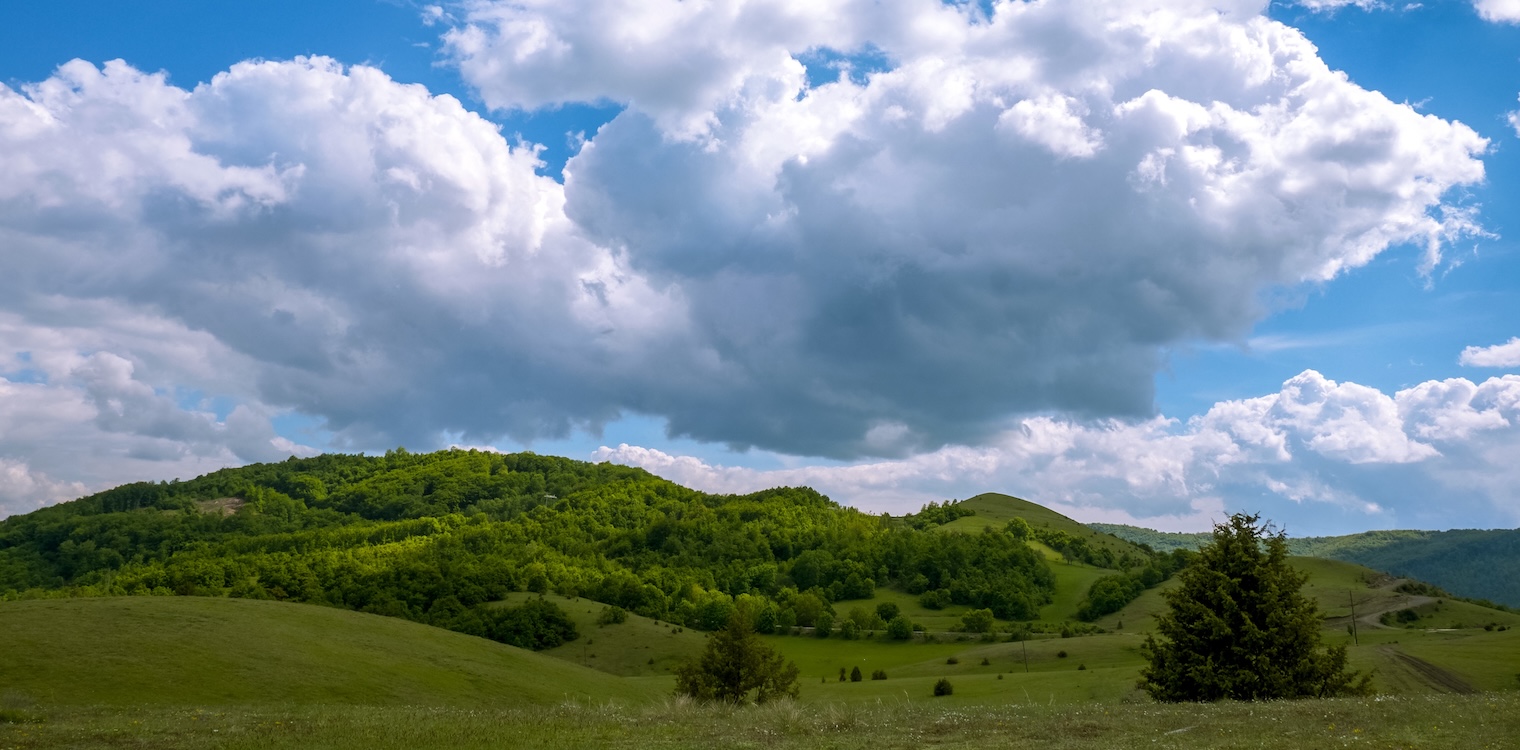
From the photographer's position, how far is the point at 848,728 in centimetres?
2184

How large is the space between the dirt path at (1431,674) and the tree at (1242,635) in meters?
27.1

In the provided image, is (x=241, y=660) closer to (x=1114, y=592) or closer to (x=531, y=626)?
(x=531, y=626)

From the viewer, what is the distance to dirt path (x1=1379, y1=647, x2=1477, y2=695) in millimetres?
56250

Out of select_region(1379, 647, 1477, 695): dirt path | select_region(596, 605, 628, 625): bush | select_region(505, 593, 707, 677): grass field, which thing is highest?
select_region(596, 605, 628, 625): bush

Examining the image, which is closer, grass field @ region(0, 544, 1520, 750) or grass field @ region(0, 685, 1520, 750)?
grass field @ region(0, 685, 1520, 750)

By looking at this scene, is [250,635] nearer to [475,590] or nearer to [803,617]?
[475,590]

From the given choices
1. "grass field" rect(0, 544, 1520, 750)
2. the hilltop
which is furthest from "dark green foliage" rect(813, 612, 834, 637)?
"grass field" rect(0, 544, 1520, 750)

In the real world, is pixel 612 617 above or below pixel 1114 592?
below

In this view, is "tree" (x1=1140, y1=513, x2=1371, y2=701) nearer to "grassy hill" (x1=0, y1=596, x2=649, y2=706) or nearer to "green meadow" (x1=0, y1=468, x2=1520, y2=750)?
"green meadow" (x1=0, y1=468, x2=1520, y2=750)

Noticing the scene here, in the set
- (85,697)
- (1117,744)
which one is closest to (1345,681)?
(1117,744)

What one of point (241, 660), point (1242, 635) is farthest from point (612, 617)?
point (1242, 635)

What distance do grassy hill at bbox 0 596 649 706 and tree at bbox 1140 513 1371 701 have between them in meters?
32.8

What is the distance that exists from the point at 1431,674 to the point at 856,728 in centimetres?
5569

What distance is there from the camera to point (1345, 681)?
35625 millimetres
